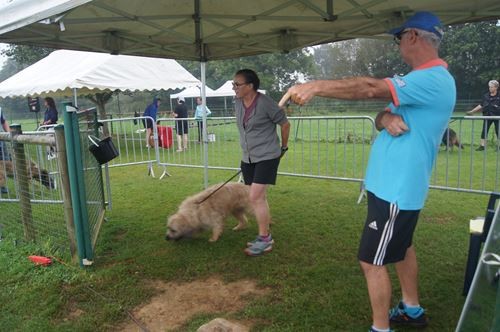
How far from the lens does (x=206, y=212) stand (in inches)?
194

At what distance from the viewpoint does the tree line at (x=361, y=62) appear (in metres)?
39.2

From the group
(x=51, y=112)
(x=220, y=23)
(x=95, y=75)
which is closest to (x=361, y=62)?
(x=51, y=112)

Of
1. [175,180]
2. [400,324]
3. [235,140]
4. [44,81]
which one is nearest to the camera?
[400,324]

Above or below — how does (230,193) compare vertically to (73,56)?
below

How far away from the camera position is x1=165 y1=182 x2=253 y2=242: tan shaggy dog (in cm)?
488

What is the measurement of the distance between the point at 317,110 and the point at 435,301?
3358 cm

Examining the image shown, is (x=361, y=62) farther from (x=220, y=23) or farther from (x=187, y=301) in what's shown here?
(x=187, y=301)

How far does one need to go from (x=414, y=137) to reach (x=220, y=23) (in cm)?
391

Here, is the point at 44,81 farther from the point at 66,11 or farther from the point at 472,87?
the point at 472,87

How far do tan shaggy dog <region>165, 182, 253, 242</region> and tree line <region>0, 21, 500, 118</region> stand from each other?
14.8 meters

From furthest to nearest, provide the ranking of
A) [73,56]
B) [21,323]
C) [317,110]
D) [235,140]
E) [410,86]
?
[317,110]
[73,56]
[235,140]
[21,323]
[410,86]

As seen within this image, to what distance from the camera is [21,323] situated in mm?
3238

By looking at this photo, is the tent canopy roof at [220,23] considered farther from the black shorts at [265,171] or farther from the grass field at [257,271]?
the grass field at [257,271]

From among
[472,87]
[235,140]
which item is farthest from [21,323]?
[472,87]
